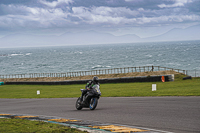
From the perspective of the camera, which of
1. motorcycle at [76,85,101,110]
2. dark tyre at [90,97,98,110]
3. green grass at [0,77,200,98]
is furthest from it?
green grass at [0,77,200,98]

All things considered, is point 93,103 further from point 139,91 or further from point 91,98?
point 139,91

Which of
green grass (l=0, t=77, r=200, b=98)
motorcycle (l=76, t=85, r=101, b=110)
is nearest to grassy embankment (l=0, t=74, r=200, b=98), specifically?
green grass (l=0, t=77, r=200, b=98)

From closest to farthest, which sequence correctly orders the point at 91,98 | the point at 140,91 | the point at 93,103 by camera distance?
the point at 93,103 → the point at 91,98 → the point at 140,91

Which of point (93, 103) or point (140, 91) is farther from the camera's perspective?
point (140, 91)

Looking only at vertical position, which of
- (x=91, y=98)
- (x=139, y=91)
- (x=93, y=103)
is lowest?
(x=139, y=91)

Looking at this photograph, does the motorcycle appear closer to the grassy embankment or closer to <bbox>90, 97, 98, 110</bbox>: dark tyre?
<bbox>90, 97, 98, 110</bbox>: dark tyre

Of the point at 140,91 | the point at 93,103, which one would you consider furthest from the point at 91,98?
the point at 140,91

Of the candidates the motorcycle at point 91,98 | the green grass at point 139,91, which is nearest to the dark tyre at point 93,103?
the motorcycle at point 91,98

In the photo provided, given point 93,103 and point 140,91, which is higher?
point 93,103

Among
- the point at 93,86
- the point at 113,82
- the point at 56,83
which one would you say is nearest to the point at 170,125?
the point at 93,86

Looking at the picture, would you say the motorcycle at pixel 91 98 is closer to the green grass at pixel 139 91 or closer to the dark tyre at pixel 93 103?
the dark tyre at pixel 93 103

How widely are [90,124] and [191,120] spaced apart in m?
3.33

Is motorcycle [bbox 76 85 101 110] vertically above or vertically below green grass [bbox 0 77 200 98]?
above

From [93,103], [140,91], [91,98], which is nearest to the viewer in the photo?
[93,103]
